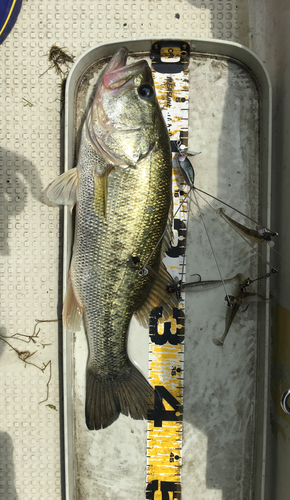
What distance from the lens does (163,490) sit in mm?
1581

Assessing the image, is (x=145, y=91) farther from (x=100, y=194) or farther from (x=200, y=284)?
(x=200, y=284)

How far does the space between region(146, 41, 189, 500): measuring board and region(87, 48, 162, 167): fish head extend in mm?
313

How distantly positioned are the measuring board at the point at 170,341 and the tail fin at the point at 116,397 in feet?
0.46

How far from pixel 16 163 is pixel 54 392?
1.18 m

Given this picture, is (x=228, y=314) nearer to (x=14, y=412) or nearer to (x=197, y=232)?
(x=197, y=232)

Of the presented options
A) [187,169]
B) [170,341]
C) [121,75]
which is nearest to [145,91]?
[121,75]

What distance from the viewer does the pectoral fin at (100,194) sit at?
132cm

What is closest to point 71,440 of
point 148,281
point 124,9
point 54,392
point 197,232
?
point 54,392

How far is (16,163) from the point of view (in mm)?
1646

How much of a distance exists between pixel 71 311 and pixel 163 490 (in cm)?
100

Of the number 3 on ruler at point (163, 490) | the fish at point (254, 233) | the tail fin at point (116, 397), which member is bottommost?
the number 3 on ruler at point (163, 490)

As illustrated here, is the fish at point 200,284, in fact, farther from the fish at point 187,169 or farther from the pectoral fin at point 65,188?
the pectoral fin at point 65,188

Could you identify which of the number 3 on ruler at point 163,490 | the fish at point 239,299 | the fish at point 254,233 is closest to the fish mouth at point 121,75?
the fish at point 254,233

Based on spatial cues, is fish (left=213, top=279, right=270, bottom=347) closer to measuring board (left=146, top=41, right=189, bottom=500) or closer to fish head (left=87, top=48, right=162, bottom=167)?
measuring board (left=146, top=41, right=189, bottom=500)
